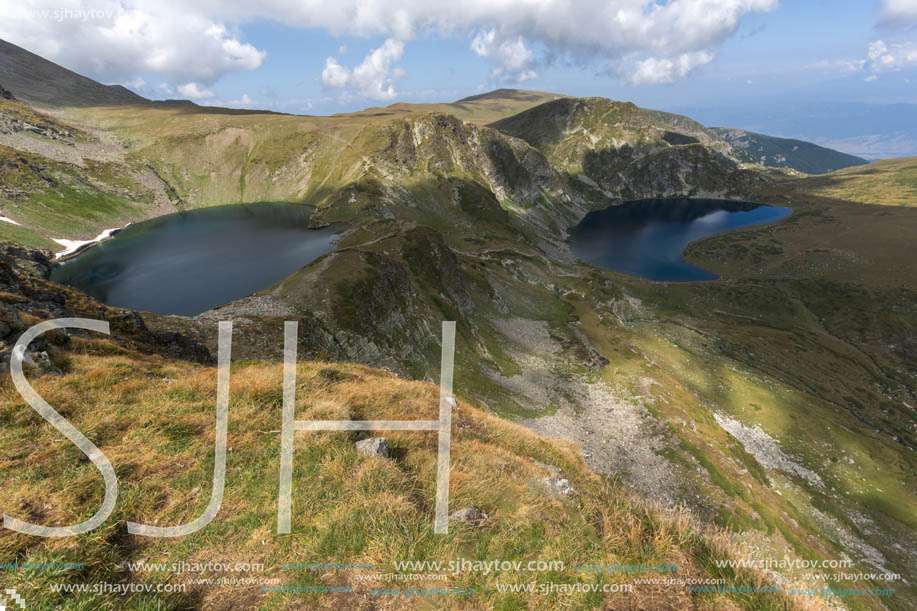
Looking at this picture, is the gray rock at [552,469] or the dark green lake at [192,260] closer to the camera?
the gray rock at [552,469]

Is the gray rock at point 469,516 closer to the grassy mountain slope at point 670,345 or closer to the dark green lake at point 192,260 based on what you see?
the grassy mountain slope at point 670,345

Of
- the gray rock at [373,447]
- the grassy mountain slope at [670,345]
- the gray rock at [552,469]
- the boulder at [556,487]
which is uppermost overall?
the gray rock at [373,447]

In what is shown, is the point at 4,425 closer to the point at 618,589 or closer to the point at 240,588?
the point at 240,588

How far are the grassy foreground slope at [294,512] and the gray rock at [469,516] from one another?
189 millimetres

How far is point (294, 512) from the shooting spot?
6.78m

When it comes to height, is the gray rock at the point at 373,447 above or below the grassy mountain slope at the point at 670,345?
above

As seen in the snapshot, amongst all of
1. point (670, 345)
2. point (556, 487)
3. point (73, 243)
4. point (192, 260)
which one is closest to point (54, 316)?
point (556, 487)

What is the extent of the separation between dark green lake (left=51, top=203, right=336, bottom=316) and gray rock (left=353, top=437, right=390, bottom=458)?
80623 mm

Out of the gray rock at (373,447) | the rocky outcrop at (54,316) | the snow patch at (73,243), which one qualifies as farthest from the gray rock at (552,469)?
the snow patch at (73,243)

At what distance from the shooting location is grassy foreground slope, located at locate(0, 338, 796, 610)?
533cm

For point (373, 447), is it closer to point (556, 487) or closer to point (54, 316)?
point (556, 487)

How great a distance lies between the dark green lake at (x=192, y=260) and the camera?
8000 cm

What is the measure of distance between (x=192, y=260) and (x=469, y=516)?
4941 inches

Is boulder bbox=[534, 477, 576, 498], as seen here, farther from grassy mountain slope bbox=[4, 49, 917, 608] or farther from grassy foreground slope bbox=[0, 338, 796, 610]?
grassy mountain slope bbox=[4, 49, 917, 608]
